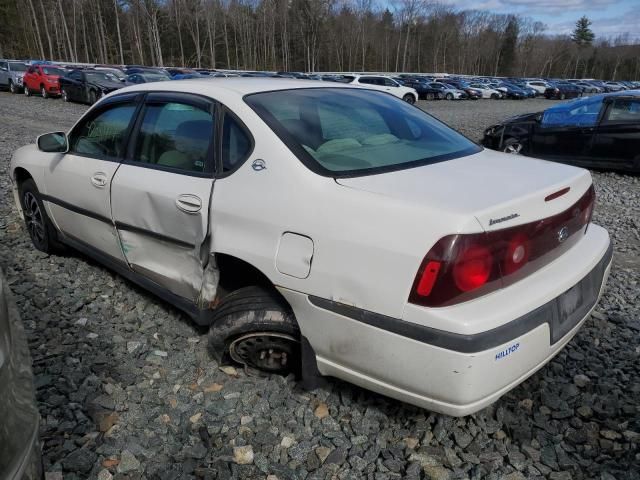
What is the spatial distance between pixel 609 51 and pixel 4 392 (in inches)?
4461

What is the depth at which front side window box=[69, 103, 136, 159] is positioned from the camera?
3166 millimetres

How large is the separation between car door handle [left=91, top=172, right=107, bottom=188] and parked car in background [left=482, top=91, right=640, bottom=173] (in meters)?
7.72

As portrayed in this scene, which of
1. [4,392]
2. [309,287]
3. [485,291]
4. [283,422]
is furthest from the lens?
[283,422]

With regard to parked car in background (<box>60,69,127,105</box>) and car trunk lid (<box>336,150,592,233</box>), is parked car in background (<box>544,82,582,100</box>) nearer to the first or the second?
parked car in background (<box>60,69,127,105</box>)

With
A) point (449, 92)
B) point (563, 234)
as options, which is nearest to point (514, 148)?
point (563, 234)

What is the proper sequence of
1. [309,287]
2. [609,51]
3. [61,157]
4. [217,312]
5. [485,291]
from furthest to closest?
[609,51], [61,157], [217,312], [309,287], [485,291]

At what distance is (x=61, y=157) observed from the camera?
3.59 m

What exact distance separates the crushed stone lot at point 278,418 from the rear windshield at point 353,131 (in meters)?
1.15

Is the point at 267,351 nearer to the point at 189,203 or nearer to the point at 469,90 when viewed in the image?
the point at 189,203

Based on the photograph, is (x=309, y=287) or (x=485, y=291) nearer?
(x=485, y=291)

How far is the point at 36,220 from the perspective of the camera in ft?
13.8

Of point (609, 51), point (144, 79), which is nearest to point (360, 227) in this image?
point (144, 79)

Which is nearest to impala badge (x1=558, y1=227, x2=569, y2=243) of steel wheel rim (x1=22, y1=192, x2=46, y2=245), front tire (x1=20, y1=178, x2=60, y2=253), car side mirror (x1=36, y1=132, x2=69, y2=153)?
car side mirror (x1=36, y1=132, x2=69, y2=153)

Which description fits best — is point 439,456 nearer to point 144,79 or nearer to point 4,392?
point 4,392
